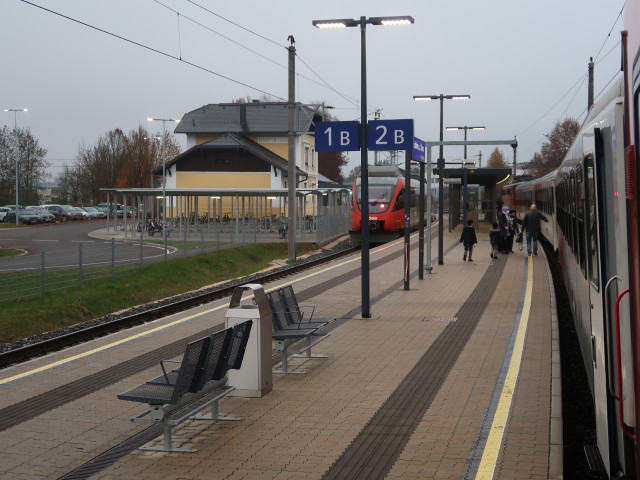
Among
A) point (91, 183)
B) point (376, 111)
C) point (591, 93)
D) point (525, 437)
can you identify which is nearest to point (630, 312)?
point (525, 437)

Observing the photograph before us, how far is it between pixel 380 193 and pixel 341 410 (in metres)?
32.1

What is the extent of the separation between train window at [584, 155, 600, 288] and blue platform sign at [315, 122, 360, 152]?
319 inches

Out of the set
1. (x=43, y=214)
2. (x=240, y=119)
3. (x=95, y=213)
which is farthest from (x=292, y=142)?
(x=95, y=213)

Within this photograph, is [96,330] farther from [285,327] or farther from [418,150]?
[418,150]

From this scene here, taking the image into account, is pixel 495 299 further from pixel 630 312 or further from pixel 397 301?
pixel 630 312

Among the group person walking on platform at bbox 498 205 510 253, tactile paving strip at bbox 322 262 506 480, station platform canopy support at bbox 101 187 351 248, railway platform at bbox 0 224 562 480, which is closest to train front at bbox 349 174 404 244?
station platform canopy support at bbox 101 187 351 248

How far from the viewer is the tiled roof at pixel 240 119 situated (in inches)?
2844

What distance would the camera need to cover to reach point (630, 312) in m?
4.57

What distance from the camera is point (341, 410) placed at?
8.51 meters

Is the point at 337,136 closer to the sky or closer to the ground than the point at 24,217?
closer to the sky

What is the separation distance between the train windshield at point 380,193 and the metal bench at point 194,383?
31.6 meters

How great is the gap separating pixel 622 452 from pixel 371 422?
335 centimetres

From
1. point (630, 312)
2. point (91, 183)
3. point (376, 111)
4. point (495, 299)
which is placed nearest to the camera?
point (630, 312)

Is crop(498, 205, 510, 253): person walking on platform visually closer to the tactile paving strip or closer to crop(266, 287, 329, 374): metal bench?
the tactile paving strip
